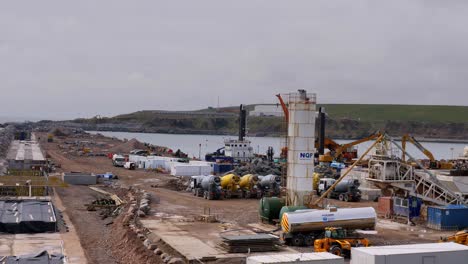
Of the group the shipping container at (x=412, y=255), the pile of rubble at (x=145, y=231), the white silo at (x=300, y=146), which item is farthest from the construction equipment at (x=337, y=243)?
the white silo at (x=300, y=146)

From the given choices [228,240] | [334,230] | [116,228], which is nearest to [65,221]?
[116,228]

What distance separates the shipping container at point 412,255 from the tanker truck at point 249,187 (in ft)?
79.3

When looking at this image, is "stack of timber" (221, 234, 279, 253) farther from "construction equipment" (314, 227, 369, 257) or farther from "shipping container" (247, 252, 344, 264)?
"shipping container" (247, 252, 344, 264)

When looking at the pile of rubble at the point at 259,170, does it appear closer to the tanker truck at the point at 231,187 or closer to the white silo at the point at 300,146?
the tanker truck at the point at 231,187

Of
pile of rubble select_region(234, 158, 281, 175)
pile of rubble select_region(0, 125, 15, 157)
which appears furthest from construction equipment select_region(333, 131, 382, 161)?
pile of rubble select_region(0, 125, 15, 157)

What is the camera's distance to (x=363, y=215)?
28.1m

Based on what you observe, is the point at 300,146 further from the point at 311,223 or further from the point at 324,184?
the point at 324,184

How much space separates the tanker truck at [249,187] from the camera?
A: 1751 inches

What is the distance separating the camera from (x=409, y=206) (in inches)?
1346

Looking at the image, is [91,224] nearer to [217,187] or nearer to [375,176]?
[217,187]

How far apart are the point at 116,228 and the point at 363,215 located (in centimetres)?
1263

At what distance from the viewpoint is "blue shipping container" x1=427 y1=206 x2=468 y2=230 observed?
31.6 meters

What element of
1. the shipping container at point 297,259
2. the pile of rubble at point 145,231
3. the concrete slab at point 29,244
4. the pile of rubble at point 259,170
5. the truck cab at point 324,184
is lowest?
the concrete slab at point 29,244

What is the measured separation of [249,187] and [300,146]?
492 inches
